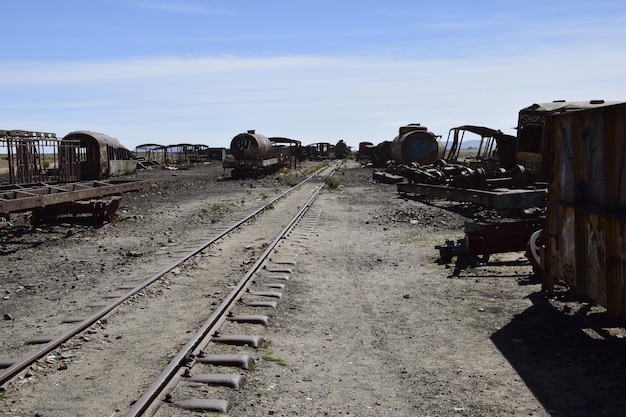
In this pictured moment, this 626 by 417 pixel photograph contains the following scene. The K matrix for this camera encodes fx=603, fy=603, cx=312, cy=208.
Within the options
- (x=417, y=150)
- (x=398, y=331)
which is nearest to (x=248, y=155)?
(x=417, y=150)

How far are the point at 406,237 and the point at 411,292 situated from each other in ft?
17.2

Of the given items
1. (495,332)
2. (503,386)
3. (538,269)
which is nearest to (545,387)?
(503,386)

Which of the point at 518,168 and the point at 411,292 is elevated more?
the point at 518,168

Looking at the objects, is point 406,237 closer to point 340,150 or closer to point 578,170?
point 578,170

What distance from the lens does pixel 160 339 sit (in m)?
6.13

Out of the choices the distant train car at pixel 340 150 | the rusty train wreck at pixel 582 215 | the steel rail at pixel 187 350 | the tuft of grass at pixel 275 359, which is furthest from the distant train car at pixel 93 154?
the distant train car at pixel 340 150

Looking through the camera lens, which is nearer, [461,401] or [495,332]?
[461,401]

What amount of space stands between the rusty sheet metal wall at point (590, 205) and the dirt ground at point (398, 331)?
→ 0.66m

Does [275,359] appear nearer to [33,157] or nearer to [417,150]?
[33,157]

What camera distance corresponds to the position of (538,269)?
313 inches

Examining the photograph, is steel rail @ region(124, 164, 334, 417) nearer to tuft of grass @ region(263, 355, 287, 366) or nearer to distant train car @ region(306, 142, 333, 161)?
tuft of grass @ region(263, 355, 287, 366)

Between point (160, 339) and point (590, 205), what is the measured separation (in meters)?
4.46

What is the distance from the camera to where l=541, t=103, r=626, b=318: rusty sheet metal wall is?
5.25 m

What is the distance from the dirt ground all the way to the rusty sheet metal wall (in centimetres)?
66
